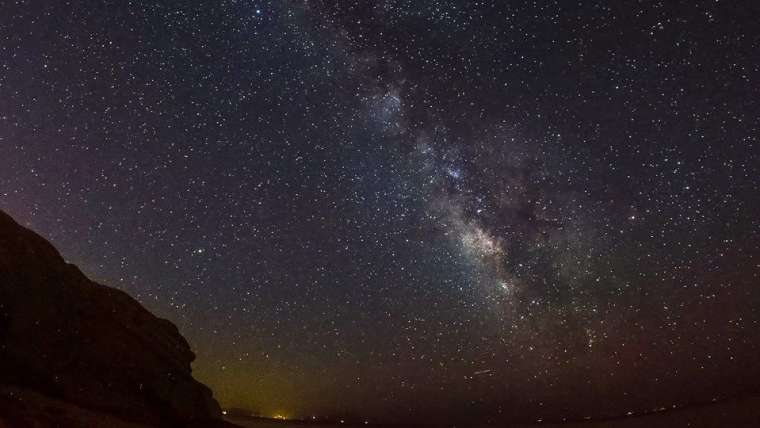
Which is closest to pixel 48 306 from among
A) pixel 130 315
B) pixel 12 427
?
pixel 130 315

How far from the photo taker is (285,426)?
81375 mm

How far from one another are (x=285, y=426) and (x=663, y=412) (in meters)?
82.7

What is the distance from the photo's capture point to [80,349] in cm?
2436

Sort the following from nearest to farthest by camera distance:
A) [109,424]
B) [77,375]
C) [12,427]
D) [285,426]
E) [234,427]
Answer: [12,427], [109,424], [77,375], [234,427], [285,426]

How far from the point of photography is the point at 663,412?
11738 centimetres

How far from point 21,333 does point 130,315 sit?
6.88 m

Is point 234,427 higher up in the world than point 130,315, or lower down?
lower down

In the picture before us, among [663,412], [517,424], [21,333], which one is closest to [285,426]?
[517,424]

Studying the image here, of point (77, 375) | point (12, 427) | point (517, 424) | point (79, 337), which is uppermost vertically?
point (517, 424)

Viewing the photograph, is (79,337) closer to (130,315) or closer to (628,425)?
(130,315)

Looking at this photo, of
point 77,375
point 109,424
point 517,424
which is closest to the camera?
point 109,424

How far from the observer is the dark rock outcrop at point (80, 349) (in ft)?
70.8

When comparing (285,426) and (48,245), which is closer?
(48,245)

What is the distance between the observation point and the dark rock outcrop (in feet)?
70.8
